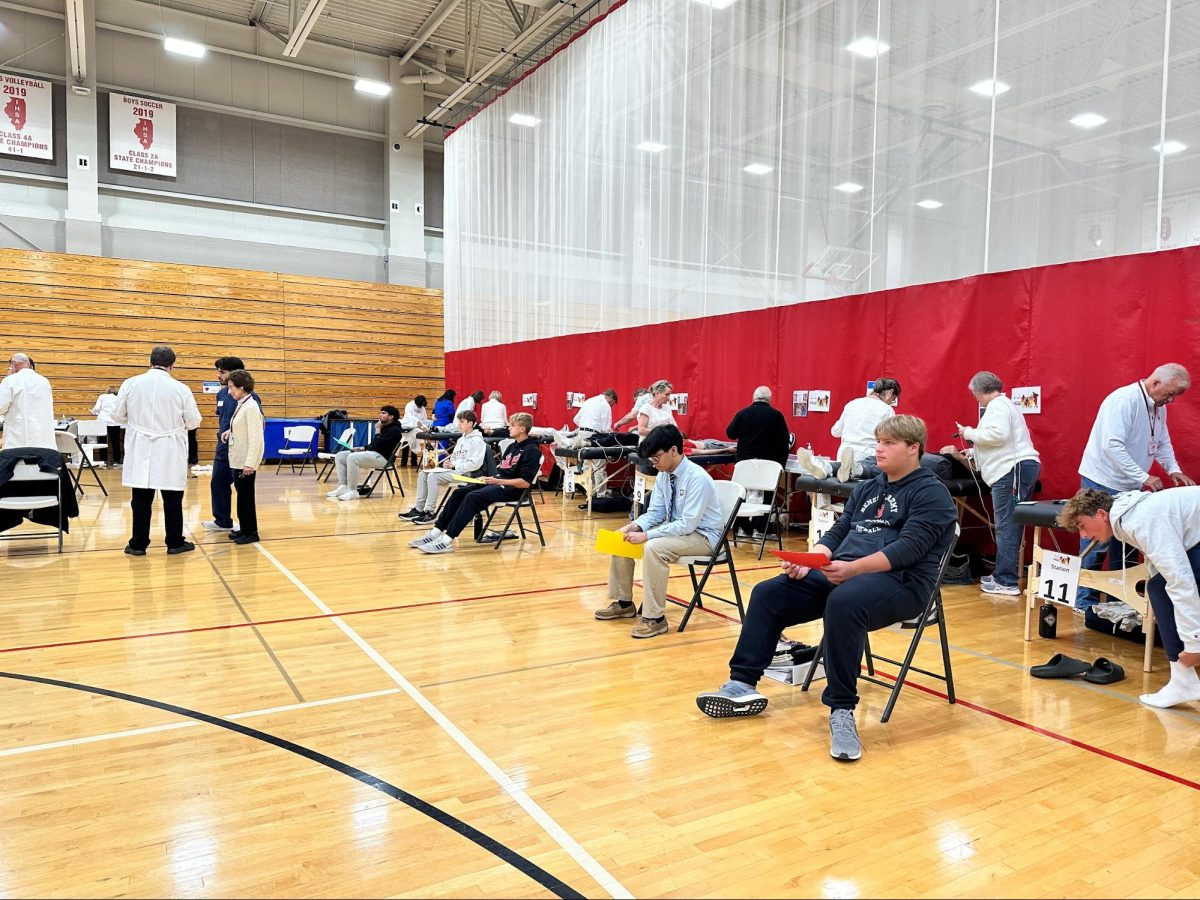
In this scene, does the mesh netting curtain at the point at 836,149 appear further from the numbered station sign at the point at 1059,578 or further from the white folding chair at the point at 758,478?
the numbered station sign at the point at 1059,578

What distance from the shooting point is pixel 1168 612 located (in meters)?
3.34

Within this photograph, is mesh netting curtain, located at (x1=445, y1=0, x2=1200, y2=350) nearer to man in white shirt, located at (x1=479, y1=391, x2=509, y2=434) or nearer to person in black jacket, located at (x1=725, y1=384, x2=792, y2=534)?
person in black jacket, located at (x1=725, y1=384, x2=792, y2=534)

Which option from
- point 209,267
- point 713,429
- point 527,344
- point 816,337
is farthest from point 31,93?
point 816,337

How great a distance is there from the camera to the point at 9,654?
381 cm

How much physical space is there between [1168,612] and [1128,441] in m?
1.39

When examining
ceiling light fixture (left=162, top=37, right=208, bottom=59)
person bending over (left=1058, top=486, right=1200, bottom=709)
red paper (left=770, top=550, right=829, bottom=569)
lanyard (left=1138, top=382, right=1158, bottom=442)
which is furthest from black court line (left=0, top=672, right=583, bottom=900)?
ceiling light fixture (left=162, top=37, right=208, bottom=59)

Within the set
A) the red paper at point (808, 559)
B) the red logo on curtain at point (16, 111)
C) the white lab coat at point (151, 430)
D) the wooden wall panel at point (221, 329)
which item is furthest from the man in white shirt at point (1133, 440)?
the red logo on curtain at point (16, 111)

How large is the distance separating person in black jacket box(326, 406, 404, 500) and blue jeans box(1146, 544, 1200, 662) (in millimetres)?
8172

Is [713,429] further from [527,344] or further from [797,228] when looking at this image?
[527,344]

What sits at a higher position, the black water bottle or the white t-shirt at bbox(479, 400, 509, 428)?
the white t-shirt at bbox(479, 400, 509, 428)

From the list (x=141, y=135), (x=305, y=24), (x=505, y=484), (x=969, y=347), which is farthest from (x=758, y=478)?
(x=141, y=135)

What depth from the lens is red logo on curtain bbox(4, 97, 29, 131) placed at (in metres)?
13.5

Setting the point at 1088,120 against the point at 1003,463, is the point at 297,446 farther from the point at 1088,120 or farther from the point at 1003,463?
the point at 1088,120

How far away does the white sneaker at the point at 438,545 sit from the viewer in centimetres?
657
